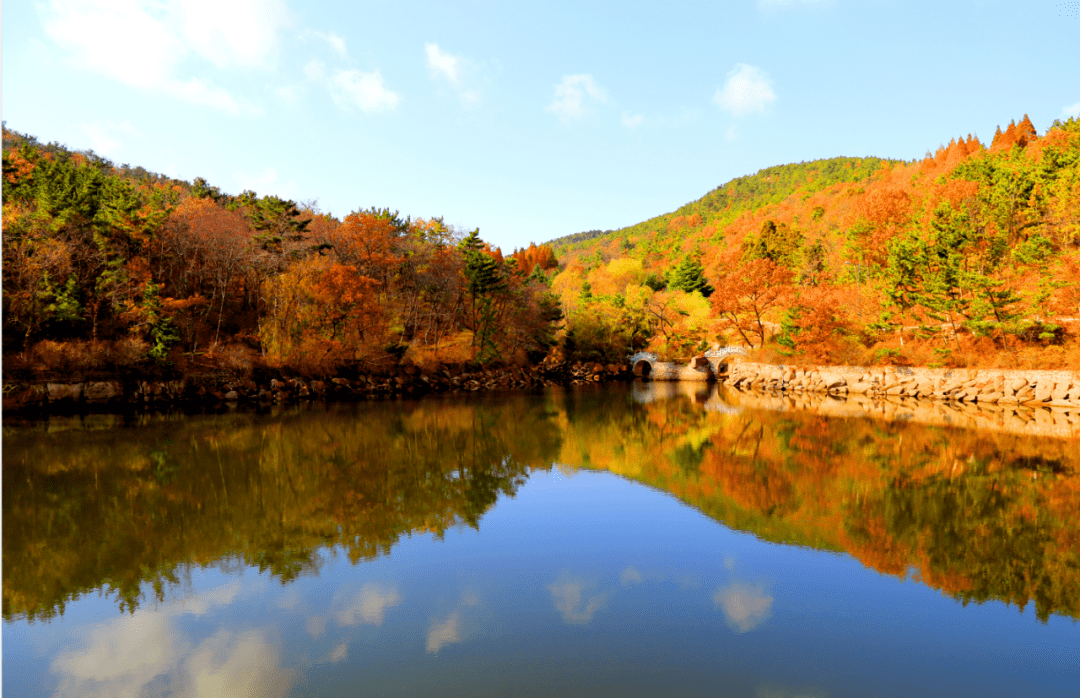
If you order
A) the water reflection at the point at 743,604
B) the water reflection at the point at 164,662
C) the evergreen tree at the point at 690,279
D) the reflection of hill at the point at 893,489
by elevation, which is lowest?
the reflection of hill at the point at 893,489

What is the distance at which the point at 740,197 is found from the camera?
109 meters

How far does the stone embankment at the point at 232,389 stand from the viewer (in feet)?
69.9

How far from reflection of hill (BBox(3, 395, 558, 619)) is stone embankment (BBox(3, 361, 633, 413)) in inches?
246

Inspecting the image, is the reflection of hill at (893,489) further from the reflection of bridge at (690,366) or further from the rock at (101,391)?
the reflection of bridge at (690,366)

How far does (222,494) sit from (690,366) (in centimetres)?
3891

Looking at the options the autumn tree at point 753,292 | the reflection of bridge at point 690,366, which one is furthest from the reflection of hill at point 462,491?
the reflection of bridge at point 690,366

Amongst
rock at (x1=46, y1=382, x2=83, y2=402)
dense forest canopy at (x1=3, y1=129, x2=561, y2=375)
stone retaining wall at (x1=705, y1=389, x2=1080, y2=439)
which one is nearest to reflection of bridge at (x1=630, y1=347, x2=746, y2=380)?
dense forest canopy at (x1=3, y1=129, x2=561, y2=375)

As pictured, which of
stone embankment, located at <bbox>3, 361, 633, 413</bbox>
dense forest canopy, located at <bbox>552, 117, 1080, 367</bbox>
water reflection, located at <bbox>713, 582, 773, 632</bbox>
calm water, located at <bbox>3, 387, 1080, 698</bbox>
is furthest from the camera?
dense forest canopy, located at <bbox>552, 117, 1080, 367</bbox>

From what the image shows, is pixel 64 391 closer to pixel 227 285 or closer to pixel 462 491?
pixel 227 285

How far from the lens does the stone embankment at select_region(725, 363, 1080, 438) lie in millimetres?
19344

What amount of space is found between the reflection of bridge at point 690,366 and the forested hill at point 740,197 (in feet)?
141

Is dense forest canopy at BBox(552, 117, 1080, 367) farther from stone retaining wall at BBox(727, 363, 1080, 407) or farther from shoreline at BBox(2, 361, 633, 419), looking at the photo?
shoreline at BBox(2, 361, 633, 419)

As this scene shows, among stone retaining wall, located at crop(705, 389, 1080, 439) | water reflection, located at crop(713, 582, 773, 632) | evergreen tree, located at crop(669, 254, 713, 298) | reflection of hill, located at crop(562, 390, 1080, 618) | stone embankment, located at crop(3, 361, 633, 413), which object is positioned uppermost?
evergreen tree, located at crop(669, 254, 713, 298)

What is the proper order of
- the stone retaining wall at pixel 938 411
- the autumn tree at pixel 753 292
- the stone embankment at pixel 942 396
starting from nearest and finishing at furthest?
1. the stone retaining wall at pixel 938 411
2. the stone embankment at pixel 942 396
3. the autumn tree at pixel 753 292
